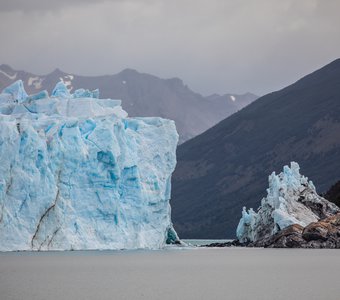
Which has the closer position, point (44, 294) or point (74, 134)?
point (44, 294)

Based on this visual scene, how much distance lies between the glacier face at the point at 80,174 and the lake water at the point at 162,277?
2237 mm

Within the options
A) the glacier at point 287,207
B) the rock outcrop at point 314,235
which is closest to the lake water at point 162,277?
the rock outcrop at point 314,235

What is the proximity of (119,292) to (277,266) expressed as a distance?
748 inches

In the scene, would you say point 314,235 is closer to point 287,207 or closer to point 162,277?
point 287,207

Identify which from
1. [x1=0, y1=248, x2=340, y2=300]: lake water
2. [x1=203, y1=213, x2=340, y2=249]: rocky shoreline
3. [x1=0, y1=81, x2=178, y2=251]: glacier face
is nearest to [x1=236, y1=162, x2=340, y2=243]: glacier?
[x1=203, y1=213, x2=340, y2=249]: rocky shoreline

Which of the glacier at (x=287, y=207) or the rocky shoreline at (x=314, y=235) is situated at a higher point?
the glacier at (x=287, y=207)

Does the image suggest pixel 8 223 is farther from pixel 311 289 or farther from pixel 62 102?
pixel 311 289

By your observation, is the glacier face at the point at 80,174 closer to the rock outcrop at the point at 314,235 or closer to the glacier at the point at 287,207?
the glacier at the point at 287,207

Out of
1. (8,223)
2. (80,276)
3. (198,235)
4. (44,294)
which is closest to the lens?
(44,294)

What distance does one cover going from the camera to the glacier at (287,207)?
2995 inches

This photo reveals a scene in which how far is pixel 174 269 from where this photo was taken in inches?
1930

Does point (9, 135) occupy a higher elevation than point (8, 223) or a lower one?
higher

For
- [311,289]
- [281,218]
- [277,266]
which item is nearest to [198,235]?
[281,218]

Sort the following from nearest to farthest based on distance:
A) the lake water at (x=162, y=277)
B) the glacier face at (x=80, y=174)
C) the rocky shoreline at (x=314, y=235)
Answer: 1. the lake water at (x=162, y=277)
2. the glacier face at (x=80, y=174)
3. the rocky shoreline at (x=314, y=235)
